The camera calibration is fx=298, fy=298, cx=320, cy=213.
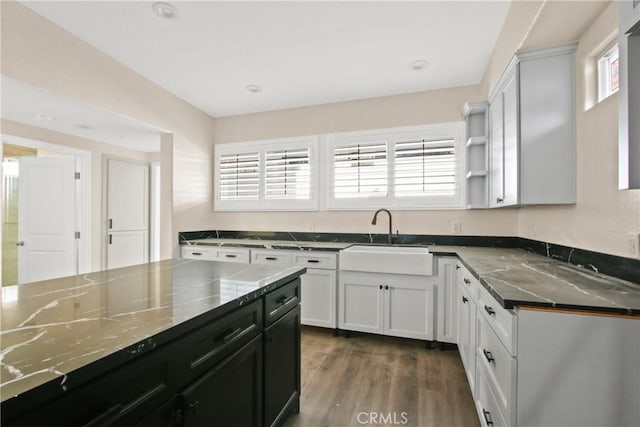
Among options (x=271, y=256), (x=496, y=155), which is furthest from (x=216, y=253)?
(x=496, y=155)

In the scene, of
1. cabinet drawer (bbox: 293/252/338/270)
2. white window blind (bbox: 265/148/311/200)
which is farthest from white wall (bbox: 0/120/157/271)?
cabinet drawer (bbox: 293/252/338/270)

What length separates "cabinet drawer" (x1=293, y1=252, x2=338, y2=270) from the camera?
3027 millimetres

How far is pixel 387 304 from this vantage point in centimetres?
282

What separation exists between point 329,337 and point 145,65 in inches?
127

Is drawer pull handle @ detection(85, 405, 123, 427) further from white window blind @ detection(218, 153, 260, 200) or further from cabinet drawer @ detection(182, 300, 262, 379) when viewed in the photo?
white window blind @ detection(218, 153, 260, 200)

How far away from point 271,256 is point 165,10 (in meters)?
2.30

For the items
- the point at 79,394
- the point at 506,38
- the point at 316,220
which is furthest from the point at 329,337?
the point at 506,38

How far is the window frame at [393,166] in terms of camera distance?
320 centimetres

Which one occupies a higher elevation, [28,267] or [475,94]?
[475,94]

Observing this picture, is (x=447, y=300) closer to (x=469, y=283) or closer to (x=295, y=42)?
(x=469, y=283)

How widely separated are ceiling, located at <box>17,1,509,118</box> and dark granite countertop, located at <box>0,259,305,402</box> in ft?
6.09

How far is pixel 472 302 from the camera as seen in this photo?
1.96 metres

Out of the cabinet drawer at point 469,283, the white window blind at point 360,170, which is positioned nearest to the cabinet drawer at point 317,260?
the white window blind at point 360,170

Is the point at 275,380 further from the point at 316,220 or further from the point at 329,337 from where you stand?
the point at 316,220
